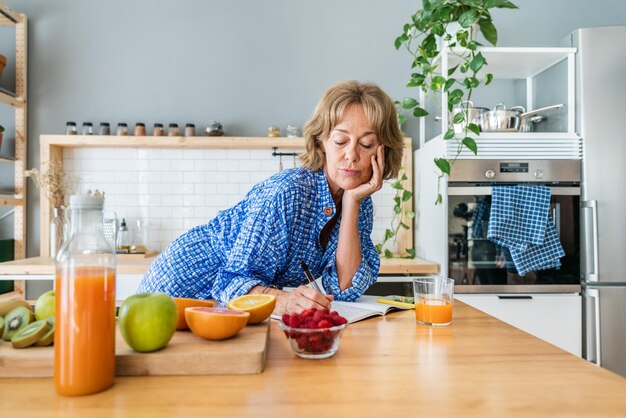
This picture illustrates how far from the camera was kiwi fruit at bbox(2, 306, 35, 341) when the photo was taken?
89cm

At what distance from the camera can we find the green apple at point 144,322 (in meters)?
0.81

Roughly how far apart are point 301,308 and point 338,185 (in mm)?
608

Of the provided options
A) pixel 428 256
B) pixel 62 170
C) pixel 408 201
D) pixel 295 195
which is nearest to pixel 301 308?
pixel 295 195

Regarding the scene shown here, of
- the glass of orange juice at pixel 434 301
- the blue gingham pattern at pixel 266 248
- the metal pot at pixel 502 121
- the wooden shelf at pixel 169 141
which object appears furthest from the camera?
the wooden shelf at pixel 169 141

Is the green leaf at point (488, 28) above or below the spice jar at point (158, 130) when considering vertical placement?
above

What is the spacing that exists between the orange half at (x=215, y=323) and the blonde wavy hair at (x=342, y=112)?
922mm

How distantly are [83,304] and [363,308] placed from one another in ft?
2.80

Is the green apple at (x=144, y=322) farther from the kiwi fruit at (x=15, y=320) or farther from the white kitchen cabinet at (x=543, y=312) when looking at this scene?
the white kitchen cabinet at (x=543, y=312)

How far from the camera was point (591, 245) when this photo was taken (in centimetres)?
283

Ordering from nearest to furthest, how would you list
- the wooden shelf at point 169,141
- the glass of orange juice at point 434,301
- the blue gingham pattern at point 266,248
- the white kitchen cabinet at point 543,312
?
the glass of orange juice at point 434,301, the blue gingham pattern at point 266,248, the white kitchen cabinet at point 543,312, the wooden shelf at point 169,141

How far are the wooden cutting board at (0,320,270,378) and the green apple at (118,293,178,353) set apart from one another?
0.06ft

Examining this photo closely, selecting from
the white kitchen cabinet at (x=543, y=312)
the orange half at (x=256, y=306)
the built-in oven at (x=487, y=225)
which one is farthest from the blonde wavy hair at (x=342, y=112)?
the white kitchen cabinet at (x=543, y=312)

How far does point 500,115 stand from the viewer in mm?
2939

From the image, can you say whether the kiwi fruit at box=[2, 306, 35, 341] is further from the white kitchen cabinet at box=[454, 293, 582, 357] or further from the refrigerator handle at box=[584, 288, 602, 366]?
the refrigerator handle at box=[584, 288, 602, 366]
